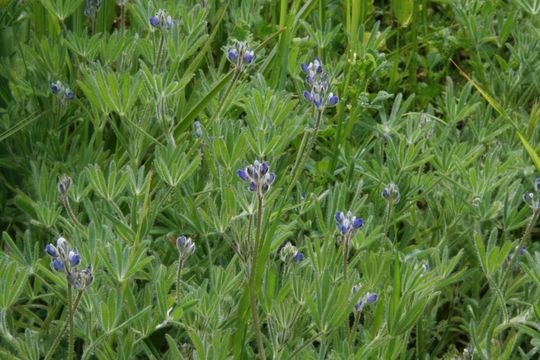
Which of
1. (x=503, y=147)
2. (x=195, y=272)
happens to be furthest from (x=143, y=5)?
(x=503, y=147)

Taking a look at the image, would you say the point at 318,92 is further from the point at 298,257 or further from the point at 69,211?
the point at 69,211

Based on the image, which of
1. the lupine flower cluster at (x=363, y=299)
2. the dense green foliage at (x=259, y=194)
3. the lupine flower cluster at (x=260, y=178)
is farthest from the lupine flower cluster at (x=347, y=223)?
the lupine flower cluster at (x=260, y=178)

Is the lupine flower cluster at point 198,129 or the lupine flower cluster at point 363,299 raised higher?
the lupine flower cluster at point 198,129

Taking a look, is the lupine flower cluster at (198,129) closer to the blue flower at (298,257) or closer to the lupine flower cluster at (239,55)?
the lupine flower cluster at (239,55)

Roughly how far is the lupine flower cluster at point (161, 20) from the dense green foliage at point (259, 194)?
0.05 m

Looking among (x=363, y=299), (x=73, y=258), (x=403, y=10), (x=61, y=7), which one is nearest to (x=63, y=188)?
(x=73, y=258)

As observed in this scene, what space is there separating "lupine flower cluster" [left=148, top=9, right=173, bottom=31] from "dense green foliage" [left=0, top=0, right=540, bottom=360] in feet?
0.15

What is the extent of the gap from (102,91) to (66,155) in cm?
46

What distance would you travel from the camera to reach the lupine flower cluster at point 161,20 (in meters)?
2.96

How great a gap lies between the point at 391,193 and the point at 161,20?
2.74ft

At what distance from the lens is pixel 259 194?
2182 mm

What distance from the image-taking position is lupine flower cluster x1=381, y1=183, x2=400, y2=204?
2764 millimetres

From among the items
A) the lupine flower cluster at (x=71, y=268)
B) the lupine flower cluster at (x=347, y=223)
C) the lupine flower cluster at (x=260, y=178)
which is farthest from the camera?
the lupine flower cluster at (x=347, y=223)

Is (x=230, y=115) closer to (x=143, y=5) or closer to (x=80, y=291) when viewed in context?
(x=143, y=5)
